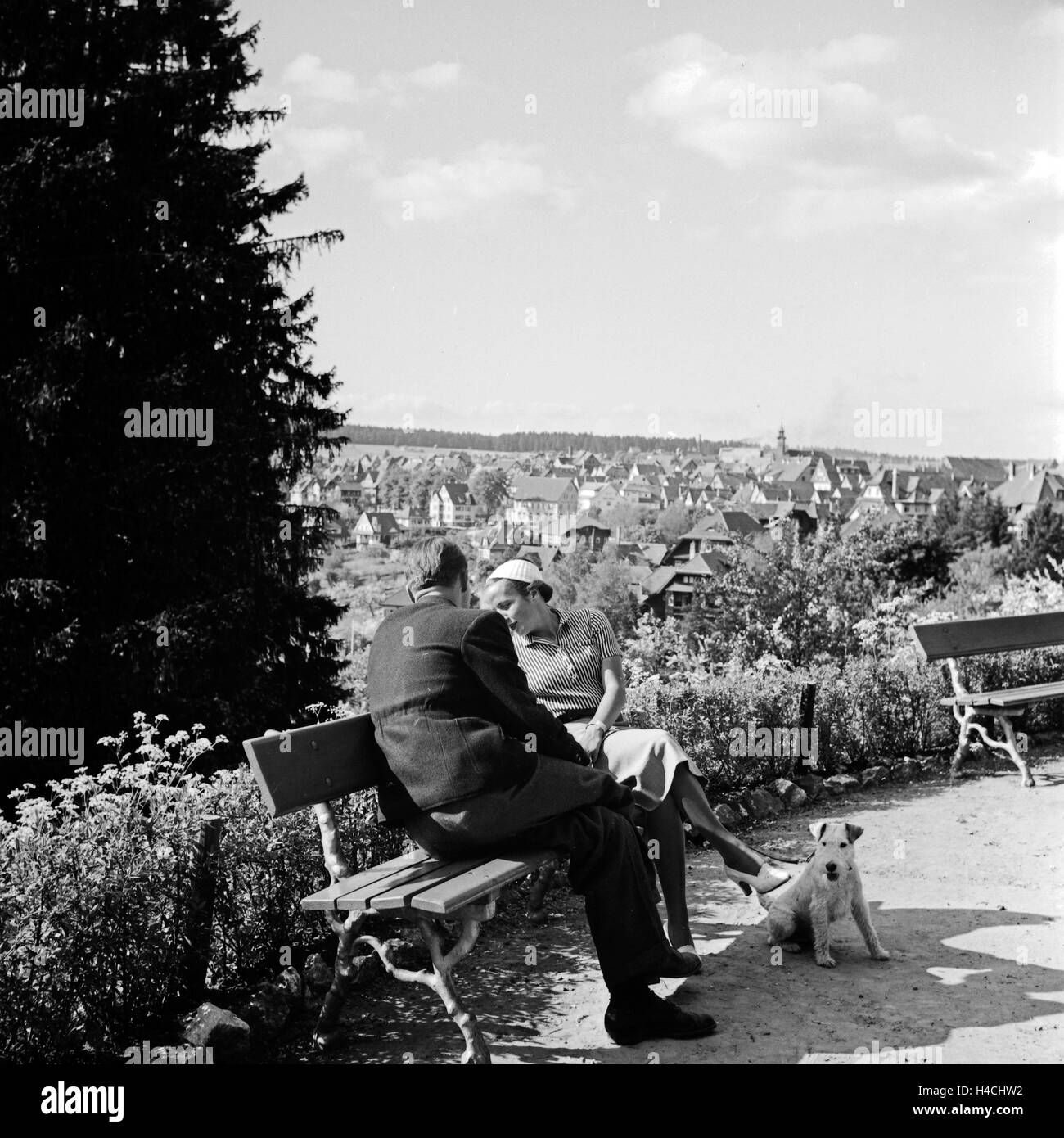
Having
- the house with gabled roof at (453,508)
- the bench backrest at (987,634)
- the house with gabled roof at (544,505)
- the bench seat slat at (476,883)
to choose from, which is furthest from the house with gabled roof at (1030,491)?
the bench seat slat at (476,883)

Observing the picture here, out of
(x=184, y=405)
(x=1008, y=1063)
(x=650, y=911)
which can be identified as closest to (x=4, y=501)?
(x=184, y=405)

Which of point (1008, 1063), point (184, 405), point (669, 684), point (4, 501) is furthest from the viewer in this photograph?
point (184, 405)

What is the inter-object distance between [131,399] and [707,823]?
8987mm

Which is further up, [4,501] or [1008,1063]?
[4,501]

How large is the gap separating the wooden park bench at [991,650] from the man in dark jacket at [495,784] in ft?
14.0

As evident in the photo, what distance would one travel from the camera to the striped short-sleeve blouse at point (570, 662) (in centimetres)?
496

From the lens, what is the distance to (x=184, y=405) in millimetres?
11836

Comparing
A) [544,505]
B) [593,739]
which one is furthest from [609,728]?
[544,505]

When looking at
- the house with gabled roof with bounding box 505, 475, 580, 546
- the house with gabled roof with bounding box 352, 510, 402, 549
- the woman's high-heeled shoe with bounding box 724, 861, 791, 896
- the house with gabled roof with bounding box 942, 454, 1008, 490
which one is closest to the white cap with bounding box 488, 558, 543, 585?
the woman's high-heeled shoe with bounding box 724, 861, 791, 896

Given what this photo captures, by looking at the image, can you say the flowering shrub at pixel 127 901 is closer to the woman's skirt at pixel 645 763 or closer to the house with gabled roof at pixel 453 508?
the woman's skirt at pixel 645 763

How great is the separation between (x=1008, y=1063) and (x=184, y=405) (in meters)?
10.3

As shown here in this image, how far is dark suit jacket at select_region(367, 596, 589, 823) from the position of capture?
3.74 m

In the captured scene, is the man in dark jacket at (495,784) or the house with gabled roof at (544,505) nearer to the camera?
the man in dark jacket at (495,784)
